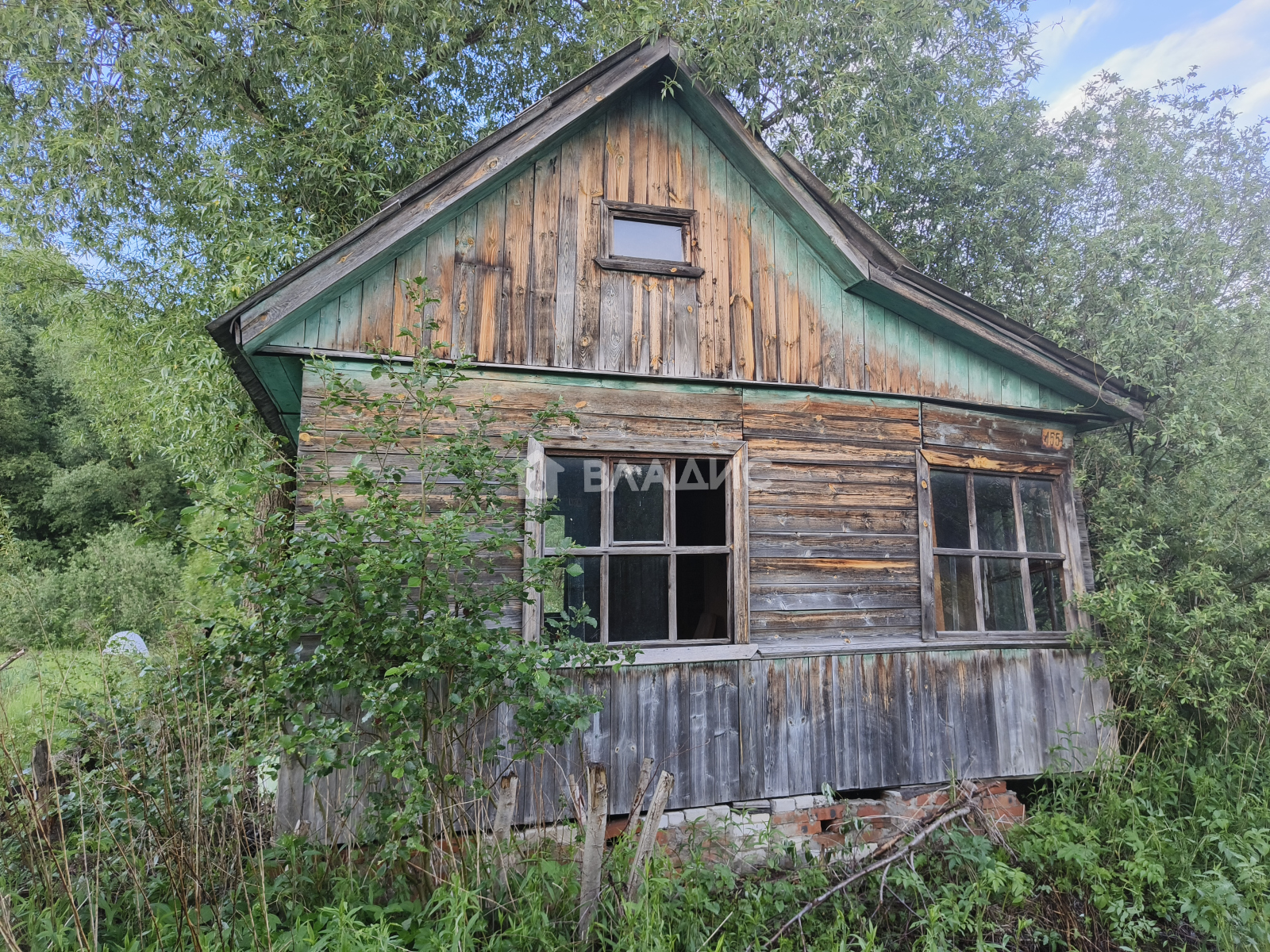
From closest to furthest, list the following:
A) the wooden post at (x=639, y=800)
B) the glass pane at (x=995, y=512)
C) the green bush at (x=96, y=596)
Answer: the green bush at (x=96, y=596) → the wooden post at (x=639, y=800) → the glass pane at (x=995, y=512)

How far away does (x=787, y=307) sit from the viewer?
5.43 metres

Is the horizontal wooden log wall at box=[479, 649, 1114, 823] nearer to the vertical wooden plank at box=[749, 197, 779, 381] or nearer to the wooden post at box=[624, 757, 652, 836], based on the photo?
the wooden post at box=[624, 757, 652, 836]

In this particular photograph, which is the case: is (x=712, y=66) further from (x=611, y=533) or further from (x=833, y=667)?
(x=833, y=667)

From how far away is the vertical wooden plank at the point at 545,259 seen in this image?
15.8 ft

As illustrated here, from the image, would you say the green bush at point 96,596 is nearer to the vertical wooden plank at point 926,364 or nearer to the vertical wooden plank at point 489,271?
the vertical wooden plank at point 489,271

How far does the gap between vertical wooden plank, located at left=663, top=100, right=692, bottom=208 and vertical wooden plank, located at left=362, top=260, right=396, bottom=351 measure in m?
2.28

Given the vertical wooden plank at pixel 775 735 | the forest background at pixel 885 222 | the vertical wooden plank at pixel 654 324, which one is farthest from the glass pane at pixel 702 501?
the forest background at pixel 885 222

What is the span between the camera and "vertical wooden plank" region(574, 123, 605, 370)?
4891mm

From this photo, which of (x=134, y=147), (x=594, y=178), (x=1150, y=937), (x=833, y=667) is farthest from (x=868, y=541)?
(x=134, y=147)

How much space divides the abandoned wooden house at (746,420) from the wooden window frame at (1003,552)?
23mm

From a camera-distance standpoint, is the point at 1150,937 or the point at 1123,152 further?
the point at 1123,152

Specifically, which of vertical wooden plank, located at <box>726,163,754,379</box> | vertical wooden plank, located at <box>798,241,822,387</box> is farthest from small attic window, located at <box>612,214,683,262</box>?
vertical wooden plank, located at <box>798,241,822,387</box>

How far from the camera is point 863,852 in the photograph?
4.81m

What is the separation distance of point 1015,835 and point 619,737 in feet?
9.52
